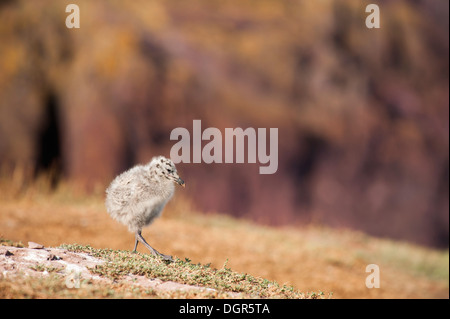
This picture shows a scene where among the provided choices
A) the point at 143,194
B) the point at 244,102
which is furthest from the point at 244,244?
the point at 143,194

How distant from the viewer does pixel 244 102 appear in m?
15.9

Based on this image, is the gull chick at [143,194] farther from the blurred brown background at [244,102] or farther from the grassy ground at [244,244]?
the blurred brown background at [244,102]

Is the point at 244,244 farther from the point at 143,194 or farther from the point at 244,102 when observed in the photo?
the point at 143,194

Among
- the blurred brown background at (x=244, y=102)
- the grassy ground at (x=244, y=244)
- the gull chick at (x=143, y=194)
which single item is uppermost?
the blurred brown background at (x=244, y=102)

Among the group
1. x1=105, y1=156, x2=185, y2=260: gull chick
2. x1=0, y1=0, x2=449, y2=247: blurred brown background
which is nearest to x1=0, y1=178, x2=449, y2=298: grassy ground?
x1=0, y1=0, x2=449, y2=247: blurred brown background

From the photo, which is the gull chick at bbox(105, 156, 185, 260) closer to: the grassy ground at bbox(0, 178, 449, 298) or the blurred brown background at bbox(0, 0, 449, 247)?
the grassy ground at bbox(0, 178, 449, 298)

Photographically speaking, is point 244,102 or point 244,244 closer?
point 244,244

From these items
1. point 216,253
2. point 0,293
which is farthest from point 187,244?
point 0,293

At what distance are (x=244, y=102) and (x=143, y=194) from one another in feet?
32.0

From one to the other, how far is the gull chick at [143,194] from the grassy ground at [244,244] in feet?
5.79

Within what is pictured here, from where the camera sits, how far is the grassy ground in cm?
994

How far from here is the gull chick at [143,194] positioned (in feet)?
20.6

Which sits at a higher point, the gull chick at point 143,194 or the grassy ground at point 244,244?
the gull chick at point 143,194

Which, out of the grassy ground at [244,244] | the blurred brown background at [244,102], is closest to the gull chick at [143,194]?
the grassy ground at [244,244]
